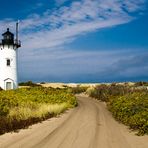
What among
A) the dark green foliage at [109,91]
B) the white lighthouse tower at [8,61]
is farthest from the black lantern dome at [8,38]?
the dark green foliage at [109,91]

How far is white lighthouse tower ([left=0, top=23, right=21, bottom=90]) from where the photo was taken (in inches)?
1970

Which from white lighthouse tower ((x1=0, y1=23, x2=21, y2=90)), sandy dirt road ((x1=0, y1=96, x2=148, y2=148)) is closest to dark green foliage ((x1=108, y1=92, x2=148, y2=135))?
sandy dirt road ((x1=0, y1=96, x2=148, y2=148))

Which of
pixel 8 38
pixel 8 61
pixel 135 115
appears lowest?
pixel 135 115

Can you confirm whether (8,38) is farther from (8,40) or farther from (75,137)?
(75,137)

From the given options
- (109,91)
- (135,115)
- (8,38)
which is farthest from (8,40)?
(135,115)

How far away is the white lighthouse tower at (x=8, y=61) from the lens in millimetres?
50031

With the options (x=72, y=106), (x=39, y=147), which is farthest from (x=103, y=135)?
(x=72, y=106)

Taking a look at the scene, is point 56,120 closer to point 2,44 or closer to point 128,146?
point 128,146

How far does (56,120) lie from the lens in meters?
19.2

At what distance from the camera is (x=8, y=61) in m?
50.7

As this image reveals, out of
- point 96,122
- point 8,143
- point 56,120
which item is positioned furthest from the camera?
point 56,120

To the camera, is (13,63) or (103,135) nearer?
(103,135)

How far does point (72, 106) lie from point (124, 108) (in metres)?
9.11

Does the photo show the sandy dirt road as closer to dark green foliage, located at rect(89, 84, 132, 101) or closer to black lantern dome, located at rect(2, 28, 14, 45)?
dark green foliage, located at rect(89, 84, 132, 101)
